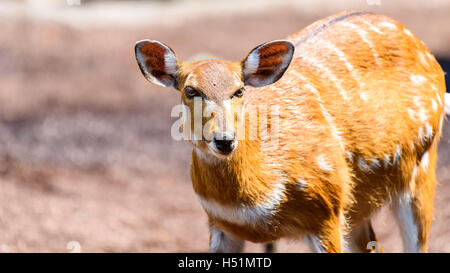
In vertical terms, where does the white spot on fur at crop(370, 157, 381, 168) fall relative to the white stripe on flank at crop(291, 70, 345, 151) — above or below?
below

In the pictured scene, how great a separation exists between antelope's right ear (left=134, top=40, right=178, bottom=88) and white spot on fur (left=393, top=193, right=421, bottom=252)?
207 centimetres

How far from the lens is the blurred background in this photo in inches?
279

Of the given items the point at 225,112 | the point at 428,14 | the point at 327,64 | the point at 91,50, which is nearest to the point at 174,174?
the point at 91,50

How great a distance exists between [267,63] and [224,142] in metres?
0.71

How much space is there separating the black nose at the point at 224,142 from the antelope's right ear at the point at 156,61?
27.2 inches

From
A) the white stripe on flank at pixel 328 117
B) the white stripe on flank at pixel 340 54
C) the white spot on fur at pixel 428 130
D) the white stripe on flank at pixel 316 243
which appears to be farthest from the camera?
the white spot on fur at pixel 428 130

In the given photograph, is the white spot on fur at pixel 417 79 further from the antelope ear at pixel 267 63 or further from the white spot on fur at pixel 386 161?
the antelope ear at pixel 267 63

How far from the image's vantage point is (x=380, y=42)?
15.6 feet

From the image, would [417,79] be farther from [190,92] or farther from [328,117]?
[190,92]

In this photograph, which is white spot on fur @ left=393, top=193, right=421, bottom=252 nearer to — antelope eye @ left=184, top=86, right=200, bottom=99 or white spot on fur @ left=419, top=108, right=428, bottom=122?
white spot on fur @ left=419, top=108, right=428, bottom=122

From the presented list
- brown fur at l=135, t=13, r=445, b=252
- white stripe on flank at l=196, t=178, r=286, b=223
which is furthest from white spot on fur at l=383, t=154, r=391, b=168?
white stripe on flank at l=196, t=178, r=286, b=223

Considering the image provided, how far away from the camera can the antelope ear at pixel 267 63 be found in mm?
3850

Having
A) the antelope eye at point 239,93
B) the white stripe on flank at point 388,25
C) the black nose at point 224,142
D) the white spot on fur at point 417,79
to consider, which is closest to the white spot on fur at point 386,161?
the white spot on fur at point 417,79

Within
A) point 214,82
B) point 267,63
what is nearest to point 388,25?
point 267,63
